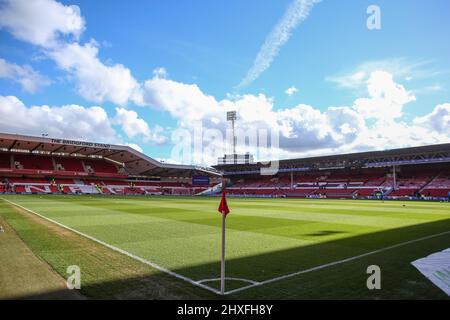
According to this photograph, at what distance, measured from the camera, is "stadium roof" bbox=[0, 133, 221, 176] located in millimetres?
61822

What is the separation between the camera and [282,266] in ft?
27.9

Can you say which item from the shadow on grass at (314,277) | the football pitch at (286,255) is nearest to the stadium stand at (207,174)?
the football pitch at (286,255)

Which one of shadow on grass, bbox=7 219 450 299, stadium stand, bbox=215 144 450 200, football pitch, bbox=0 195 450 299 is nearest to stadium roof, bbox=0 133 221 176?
stadium stand, bbox=215 144 450 200

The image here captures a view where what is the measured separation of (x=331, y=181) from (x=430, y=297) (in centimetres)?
6912

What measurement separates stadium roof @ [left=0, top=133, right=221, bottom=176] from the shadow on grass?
60.6 metres

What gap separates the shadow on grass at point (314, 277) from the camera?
6.29 metres

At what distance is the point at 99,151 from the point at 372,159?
5753cm

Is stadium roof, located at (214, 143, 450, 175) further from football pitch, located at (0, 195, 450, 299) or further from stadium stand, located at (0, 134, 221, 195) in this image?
football pitch, located at (0, 195, 450, 299)

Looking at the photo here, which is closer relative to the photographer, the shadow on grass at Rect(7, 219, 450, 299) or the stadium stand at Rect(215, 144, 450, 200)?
the shadow on grass at Rect(7, 219, 450, 299)

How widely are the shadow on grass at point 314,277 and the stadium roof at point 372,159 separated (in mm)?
50089

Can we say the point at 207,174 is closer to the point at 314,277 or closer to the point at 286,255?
the point at 286,255

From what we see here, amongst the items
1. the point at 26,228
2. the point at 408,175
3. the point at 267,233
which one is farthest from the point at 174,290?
the point at 408,175

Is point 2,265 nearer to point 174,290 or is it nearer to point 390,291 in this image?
point 174,290

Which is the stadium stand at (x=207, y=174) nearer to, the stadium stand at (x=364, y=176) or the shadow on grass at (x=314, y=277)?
the stadium stand at (x=364, y=176)
